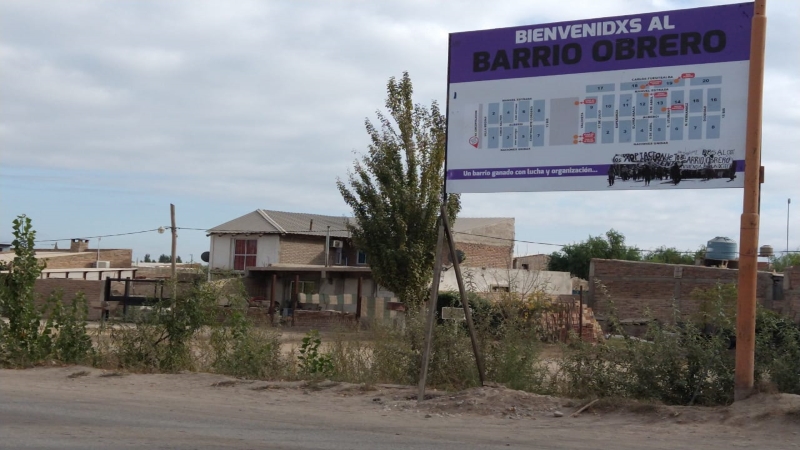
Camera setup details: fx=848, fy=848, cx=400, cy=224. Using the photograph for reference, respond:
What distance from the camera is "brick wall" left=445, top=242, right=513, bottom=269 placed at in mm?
52094

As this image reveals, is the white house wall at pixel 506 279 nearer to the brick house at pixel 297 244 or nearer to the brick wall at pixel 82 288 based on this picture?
the brick house at pixel 297 244

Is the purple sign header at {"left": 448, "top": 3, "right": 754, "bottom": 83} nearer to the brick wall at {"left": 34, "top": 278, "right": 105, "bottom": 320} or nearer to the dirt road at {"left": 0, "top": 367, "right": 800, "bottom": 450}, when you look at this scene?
the dirt road at {"left": 0, "top": 367, "right": 800, "bottom": 450}

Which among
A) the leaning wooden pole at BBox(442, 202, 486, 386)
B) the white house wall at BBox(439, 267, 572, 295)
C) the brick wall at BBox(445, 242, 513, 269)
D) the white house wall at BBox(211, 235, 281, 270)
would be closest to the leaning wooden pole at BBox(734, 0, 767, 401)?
the leaning wooden pole at BBox(442, 202, 486, 386)

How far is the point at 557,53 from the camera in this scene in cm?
1131

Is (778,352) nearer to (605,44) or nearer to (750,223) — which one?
(750,223)

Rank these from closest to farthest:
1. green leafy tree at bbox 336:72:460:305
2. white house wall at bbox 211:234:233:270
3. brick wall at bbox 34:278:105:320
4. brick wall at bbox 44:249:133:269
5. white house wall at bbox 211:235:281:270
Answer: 1. green leafy tree at bbox 336:72:460:305
2. brick wall at bbox 34:278:105:320
3. white house wall at bbox 211:235:281:270
4. white house wall at bbox 211:234:233:270
5. brick wall at bbox 44:249:133:269

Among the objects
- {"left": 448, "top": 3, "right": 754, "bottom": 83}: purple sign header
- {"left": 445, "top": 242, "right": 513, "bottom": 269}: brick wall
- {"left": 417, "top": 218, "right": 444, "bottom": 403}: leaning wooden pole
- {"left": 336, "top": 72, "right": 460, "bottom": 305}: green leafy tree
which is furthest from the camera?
{"left": 445, "top": 242, "right": 513, "bottom": 269}: brick wall

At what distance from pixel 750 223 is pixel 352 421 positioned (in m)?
5.11

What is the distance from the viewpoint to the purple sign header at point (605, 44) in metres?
10.4

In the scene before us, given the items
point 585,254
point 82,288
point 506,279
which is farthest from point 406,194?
point 585,254

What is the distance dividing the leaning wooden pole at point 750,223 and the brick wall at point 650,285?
30099 mm

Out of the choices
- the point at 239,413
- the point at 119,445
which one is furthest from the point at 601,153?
the point at 119,445

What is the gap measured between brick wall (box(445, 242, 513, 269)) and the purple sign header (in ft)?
128

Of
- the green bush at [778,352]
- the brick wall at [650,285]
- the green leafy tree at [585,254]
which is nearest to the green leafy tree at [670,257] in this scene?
the green leafy tree at [585,254]
